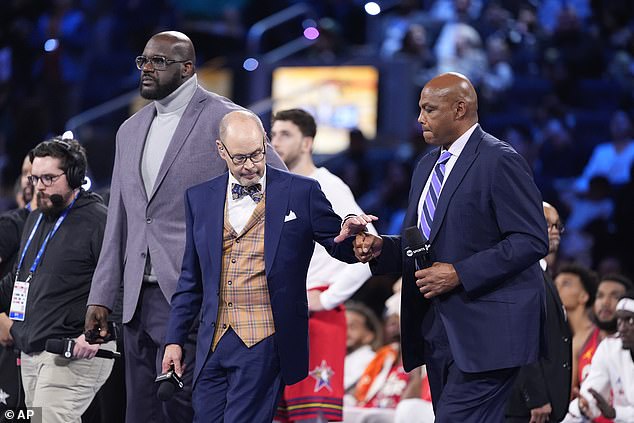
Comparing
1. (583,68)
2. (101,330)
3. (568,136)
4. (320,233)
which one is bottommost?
(101,330)

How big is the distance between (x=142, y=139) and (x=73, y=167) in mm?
615

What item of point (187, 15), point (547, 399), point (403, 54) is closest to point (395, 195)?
point (403, 54)

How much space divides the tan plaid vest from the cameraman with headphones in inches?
43.1

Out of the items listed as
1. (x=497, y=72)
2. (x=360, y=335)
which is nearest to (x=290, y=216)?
(x=360, y=335)

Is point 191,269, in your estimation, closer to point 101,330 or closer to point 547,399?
point 101,330

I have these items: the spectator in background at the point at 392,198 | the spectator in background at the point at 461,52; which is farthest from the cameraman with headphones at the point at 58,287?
the spectator in background at the point at 461,52

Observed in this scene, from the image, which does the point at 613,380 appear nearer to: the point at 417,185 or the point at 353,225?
the point at 417,185

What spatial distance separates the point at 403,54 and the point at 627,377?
30.9 ft

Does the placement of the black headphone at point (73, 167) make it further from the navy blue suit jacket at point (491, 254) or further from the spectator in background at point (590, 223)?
the spectator in background at point (590, 223)

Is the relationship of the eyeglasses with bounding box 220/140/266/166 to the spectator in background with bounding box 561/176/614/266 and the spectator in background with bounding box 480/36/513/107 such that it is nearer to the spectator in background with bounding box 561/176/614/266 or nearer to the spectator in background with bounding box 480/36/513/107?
the spectator in background with bounding box 561/176/614/266

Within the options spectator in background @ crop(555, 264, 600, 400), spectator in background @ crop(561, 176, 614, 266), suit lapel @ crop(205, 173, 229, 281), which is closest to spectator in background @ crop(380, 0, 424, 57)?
spectator in background @ crop(561, 176, 614, 266)

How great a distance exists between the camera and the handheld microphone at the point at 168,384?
16.4ft

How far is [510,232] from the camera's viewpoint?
485cm

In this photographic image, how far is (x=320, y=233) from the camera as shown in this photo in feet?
17.0
